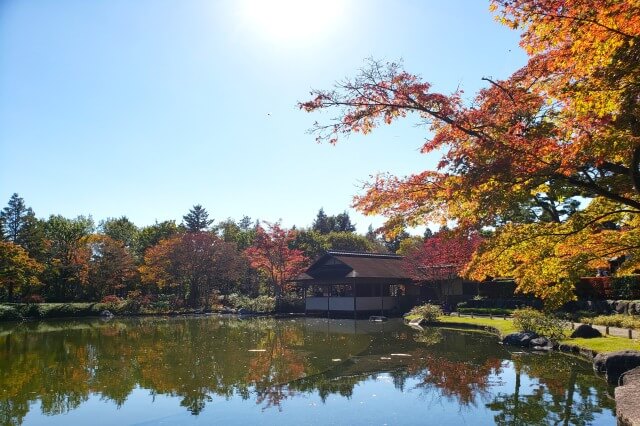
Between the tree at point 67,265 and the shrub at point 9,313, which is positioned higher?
the tree at point 67,265

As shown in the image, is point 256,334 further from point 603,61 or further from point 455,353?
point 603,61

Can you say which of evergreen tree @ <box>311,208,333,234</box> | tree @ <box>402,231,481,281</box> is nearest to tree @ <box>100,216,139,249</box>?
evergreen tree @ <box>311,208,333,234</box>

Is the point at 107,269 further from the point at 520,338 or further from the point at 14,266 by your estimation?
the point at 520,338

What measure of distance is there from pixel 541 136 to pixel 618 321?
43.1 feet

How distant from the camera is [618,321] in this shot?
1670 centimetres

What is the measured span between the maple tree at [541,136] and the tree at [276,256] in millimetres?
24361

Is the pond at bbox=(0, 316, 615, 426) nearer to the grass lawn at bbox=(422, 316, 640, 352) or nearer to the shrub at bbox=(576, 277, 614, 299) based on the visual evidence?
the grass lawn at bbox=(422, 316, 640, 352)

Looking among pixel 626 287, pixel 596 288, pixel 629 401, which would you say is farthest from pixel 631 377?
pixel 596 288

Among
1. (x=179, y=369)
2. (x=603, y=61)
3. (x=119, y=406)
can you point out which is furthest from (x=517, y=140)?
(x=179, y=369)

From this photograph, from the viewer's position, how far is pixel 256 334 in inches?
775

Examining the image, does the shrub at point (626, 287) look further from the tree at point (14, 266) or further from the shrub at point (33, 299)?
the shrub at point (33, 299)

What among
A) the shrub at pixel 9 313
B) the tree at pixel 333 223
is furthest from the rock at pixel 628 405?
the tree at pixel 333 223

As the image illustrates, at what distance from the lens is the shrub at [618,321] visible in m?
15.8

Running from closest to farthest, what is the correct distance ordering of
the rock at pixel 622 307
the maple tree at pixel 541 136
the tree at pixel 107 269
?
the maple tree at pixel 541 136
the rock at pixel 622 307
the tree at pixel 107 269
